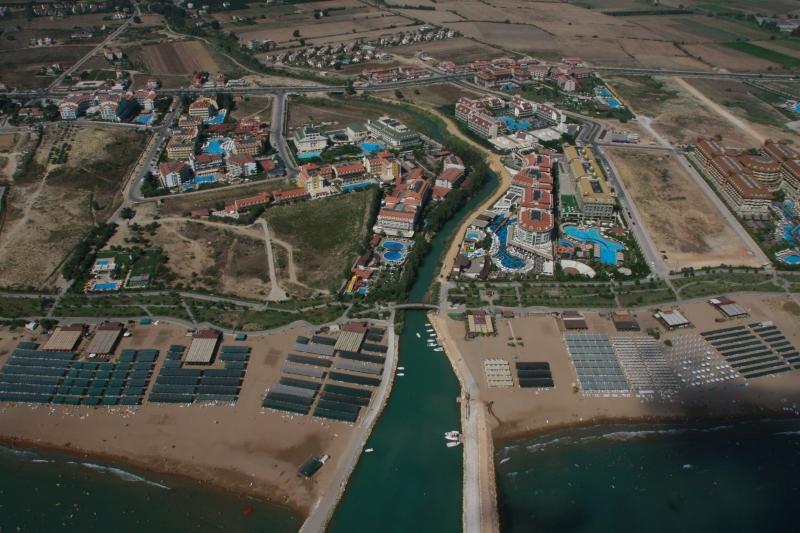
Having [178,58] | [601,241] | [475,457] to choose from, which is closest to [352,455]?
[475,457]

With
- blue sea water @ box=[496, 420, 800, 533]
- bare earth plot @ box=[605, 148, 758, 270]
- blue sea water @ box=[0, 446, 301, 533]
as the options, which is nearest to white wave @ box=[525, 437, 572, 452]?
blue sea water @ box=[496, 420, 800, 533]

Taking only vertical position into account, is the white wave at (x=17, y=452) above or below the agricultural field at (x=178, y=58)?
below

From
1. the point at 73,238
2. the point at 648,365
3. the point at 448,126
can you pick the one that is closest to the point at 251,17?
the point at 448,126

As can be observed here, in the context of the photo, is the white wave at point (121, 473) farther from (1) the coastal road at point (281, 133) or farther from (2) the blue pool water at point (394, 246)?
(1) the coastal road at point (281, 133)

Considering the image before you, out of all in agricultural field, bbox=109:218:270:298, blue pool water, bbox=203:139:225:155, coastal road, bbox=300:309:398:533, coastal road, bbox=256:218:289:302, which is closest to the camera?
coastal road, bbox=300:309:398:533

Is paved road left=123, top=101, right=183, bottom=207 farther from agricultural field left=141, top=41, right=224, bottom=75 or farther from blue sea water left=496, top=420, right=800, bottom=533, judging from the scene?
blue sea water left=496, top=420, right=800, bottom=533

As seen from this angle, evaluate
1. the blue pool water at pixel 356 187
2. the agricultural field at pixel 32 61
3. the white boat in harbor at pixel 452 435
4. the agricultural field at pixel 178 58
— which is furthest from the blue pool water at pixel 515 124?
the agricultural field at pixel 32 61

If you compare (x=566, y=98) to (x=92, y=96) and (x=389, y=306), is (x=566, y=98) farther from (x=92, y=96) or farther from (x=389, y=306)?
(x=92, y=96)
